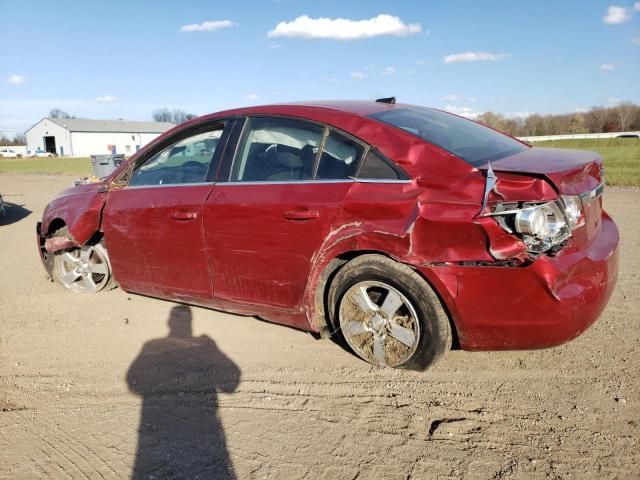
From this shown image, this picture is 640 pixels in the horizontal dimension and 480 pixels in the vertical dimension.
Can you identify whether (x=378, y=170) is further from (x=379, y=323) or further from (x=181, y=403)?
(x=181, y=403)

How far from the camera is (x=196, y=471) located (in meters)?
2.54

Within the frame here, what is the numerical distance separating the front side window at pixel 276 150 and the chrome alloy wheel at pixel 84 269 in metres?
2.05

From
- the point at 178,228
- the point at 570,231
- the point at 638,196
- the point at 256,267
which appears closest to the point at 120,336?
the point at 178,228

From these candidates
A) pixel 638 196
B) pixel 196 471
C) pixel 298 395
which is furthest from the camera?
pixel 638 196

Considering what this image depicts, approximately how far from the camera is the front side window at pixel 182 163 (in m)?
4.14

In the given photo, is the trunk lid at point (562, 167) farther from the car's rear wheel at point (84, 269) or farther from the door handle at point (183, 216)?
the car's rear wheel at point (84, 269)

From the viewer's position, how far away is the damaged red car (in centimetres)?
285

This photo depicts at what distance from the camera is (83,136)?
88.3 metres

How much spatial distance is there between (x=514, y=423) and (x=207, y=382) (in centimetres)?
191

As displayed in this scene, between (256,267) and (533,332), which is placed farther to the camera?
(256,267)

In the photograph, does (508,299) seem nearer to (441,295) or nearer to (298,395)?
(441,295)

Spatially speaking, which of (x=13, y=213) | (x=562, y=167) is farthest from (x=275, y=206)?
(x=13, y=213)

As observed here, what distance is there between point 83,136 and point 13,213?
3317 inches

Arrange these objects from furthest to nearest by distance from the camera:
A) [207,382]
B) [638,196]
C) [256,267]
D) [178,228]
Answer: [638,196] < [178,228] < [256,267] < [207,382]
